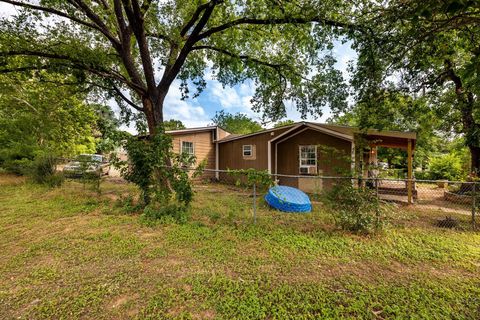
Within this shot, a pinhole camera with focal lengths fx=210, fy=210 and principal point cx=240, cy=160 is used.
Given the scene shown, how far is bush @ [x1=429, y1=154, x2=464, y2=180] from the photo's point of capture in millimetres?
13992

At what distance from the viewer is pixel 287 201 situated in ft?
20.8

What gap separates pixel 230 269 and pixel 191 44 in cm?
722

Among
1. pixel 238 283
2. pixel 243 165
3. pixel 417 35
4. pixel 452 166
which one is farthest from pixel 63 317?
pixel 452 166

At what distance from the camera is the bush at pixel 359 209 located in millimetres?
4238

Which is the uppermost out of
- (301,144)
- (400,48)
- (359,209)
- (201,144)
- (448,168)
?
(400,48)

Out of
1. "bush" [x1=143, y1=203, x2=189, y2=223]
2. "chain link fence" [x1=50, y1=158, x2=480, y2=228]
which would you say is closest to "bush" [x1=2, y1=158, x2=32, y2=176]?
"chain link fence" [x1=50, y1=158, x2=480, y2=228]

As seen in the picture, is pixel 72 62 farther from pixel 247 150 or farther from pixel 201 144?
pixel 247 150

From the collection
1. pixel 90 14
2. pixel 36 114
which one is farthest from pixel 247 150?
pixel 36 114

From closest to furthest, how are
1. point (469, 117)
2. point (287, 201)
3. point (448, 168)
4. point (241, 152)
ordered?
point (287, 201) < point (469, 117) < point (241, 152) < point (448, 168)

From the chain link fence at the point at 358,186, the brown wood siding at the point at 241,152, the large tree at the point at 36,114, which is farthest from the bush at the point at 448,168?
the large tree at the point at 36,114

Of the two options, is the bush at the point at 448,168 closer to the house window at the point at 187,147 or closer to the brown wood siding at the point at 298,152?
the brown wood siding at the point at 298,152

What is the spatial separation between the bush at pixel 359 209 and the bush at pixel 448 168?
13.9 metres

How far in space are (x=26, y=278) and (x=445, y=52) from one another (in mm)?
8210

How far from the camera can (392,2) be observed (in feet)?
13.4
